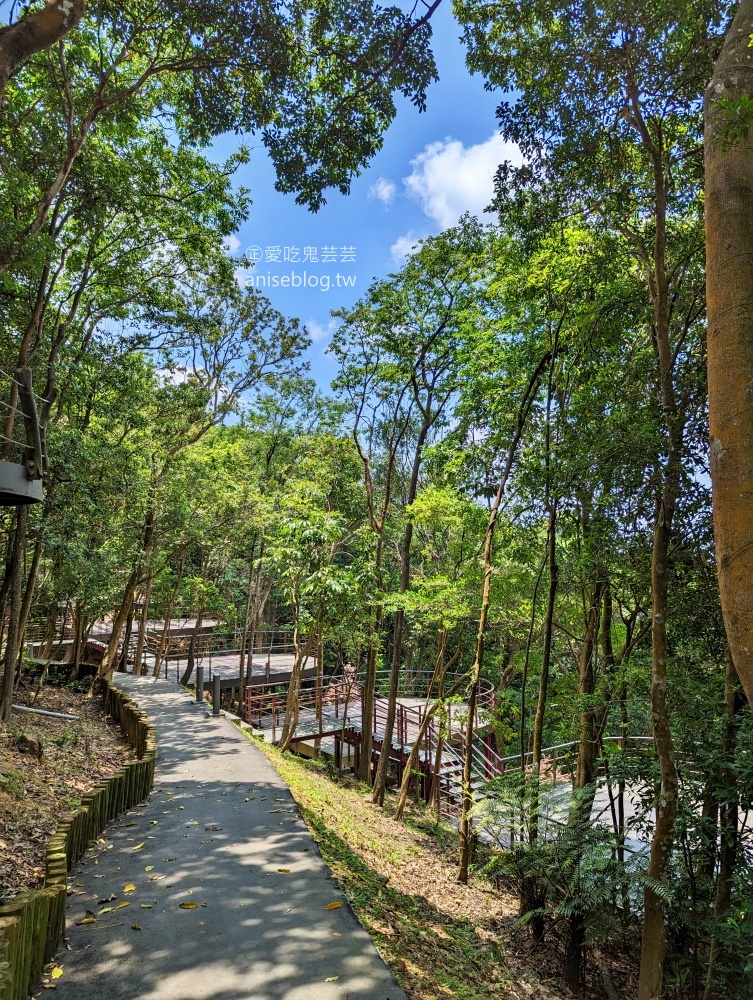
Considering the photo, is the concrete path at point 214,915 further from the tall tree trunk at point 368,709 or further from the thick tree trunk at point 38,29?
the thick tree trunk at point 38,29

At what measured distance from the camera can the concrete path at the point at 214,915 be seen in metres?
3.29

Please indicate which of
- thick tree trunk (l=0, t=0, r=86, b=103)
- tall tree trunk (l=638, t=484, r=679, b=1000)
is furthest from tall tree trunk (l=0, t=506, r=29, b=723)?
tall tree trunk (l=638, t=484, r=679, b=1000)

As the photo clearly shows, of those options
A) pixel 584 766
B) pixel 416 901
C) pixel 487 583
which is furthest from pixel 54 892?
pixel 487 583

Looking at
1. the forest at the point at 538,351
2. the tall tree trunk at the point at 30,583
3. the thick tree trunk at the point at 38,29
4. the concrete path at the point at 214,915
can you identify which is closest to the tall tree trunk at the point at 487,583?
the forest at the point at 538,351

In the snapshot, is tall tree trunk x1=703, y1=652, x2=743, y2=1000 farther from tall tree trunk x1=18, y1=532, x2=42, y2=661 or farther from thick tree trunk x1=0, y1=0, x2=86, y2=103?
tall tree trunk x1=18, y1=532, x2=42, y2=661

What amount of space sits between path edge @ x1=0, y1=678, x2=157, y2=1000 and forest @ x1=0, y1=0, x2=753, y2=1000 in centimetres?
215

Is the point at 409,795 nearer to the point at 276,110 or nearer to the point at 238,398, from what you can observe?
the point at 238,398

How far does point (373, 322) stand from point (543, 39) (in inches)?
273

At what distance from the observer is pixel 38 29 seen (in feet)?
13.0

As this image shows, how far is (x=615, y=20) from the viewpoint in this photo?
413 centimetres

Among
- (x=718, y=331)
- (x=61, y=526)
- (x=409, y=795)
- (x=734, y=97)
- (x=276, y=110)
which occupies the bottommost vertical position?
(x=409, y=795)

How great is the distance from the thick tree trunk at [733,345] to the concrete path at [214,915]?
298cm

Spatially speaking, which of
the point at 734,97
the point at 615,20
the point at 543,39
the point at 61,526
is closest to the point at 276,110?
the point at 543,39

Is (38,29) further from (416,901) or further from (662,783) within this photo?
(416,901)
